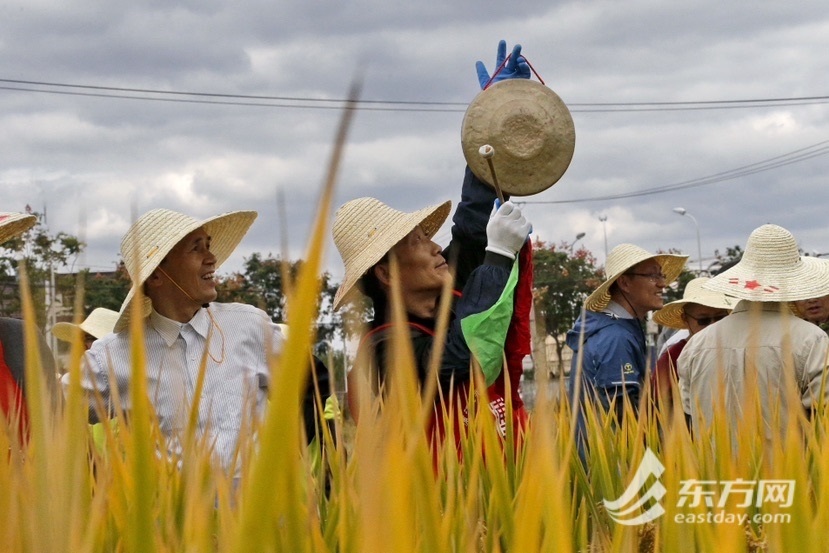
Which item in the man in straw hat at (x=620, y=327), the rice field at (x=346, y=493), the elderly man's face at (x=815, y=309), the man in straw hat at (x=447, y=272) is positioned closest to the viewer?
the rice field at (x=346, y=493)

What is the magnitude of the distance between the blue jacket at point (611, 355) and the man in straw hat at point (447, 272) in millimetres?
748

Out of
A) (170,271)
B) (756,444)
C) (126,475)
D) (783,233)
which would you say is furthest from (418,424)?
(783,233)

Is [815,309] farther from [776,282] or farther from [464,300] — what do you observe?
[464,300]

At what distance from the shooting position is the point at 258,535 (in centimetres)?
39

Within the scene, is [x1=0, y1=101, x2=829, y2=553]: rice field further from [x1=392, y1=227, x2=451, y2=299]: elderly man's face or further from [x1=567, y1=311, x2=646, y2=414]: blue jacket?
[x1=567, y1=311, x2=646, y2=414]: blue jacket

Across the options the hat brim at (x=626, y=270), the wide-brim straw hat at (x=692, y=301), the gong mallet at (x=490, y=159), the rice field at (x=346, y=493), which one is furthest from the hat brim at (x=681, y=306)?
the rice field at (x=346, y=493)

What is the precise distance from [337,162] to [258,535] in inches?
6.1

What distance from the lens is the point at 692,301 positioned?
4496 millimetres

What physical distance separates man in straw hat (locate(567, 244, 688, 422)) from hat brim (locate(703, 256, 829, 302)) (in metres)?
0.37

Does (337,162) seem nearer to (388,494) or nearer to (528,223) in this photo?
(388,494)

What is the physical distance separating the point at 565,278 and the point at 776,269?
21326mm

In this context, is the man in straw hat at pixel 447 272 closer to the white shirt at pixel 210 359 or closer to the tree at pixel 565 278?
the white shirt at pixel 210 359

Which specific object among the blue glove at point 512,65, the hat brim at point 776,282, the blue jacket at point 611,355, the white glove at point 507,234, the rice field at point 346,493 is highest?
the blue glove at point 512,65

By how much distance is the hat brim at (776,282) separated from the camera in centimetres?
Result: 305
